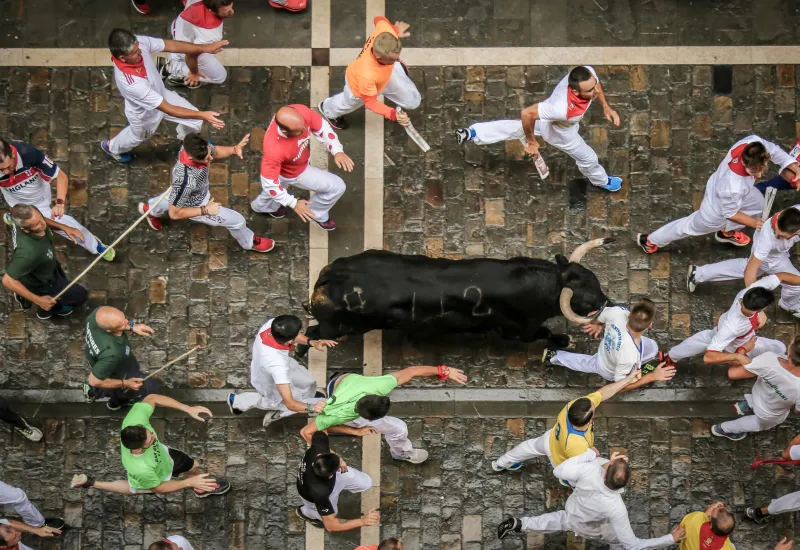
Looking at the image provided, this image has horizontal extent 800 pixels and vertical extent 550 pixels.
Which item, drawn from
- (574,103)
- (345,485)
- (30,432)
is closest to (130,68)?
(30,432)

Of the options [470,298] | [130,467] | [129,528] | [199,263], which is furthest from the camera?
[199,263]

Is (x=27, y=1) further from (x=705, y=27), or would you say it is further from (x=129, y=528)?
(x=705, y=27)

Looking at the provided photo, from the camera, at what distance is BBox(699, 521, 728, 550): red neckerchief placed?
27.3ft

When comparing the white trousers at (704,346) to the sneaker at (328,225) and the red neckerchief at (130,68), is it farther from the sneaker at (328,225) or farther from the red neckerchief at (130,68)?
the red neckerchief at (130,68)

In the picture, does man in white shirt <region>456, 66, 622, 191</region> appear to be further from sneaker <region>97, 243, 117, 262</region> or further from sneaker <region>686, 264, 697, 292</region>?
sneaker <region>97, 243, 117, 262</region>

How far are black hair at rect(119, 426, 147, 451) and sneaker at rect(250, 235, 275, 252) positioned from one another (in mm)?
3071

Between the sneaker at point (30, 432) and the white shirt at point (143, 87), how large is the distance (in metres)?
3.89

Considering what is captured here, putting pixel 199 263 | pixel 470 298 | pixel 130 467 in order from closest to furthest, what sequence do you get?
pixel 130 467 → pixel 470 298 → pixel 199 263

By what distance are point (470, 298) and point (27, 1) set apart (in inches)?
289

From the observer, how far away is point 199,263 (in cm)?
1056

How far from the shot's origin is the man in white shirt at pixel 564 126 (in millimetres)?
9117

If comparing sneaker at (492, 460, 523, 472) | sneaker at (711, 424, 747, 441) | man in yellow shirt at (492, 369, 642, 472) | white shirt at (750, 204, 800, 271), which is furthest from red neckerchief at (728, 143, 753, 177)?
sneaker at (492, 460, 523, 472)

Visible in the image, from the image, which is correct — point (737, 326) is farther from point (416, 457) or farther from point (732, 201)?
point (416, 457)

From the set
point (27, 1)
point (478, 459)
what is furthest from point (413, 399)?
point (27, 1)
